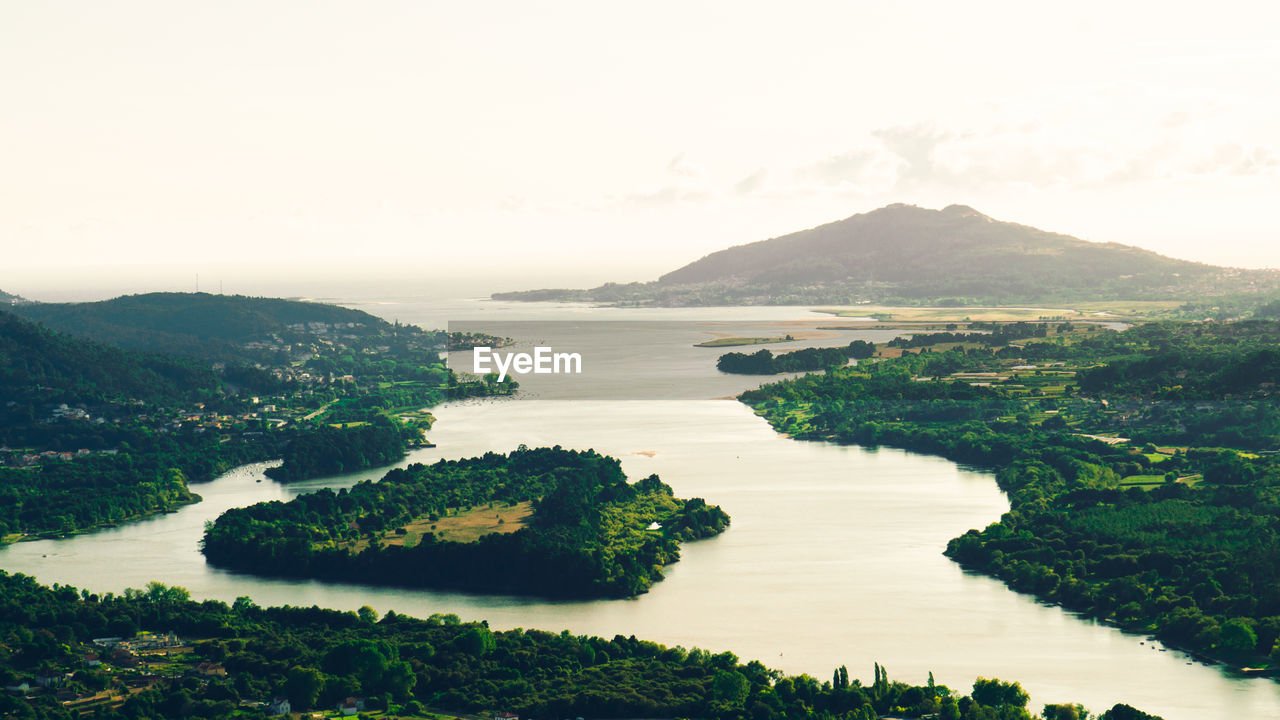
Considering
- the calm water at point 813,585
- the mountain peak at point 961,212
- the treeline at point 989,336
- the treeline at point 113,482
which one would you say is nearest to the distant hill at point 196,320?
the treeline at point 113,482

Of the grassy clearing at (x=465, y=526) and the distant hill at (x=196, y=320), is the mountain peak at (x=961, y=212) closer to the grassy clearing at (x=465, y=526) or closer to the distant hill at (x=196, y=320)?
the distant hill at (x=196, y=320)

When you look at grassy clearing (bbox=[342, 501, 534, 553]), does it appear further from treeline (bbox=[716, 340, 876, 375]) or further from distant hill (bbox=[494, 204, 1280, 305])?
distant hill (bbox=[494, 204, 1280, 305])

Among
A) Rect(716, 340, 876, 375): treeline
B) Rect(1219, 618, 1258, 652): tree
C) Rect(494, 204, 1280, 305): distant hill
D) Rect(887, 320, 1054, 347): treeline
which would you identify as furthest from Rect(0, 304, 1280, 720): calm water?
Rect(494, 204, 1280, 305): distant hill

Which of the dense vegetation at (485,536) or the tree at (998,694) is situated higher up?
the dense vegetation at (485,536)

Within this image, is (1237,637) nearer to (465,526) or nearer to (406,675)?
(406,675)

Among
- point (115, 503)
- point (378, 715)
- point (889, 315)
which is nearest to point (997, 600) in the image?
point (378, 715)

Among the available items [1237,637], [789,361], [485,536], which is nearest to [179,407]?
[485,536]
